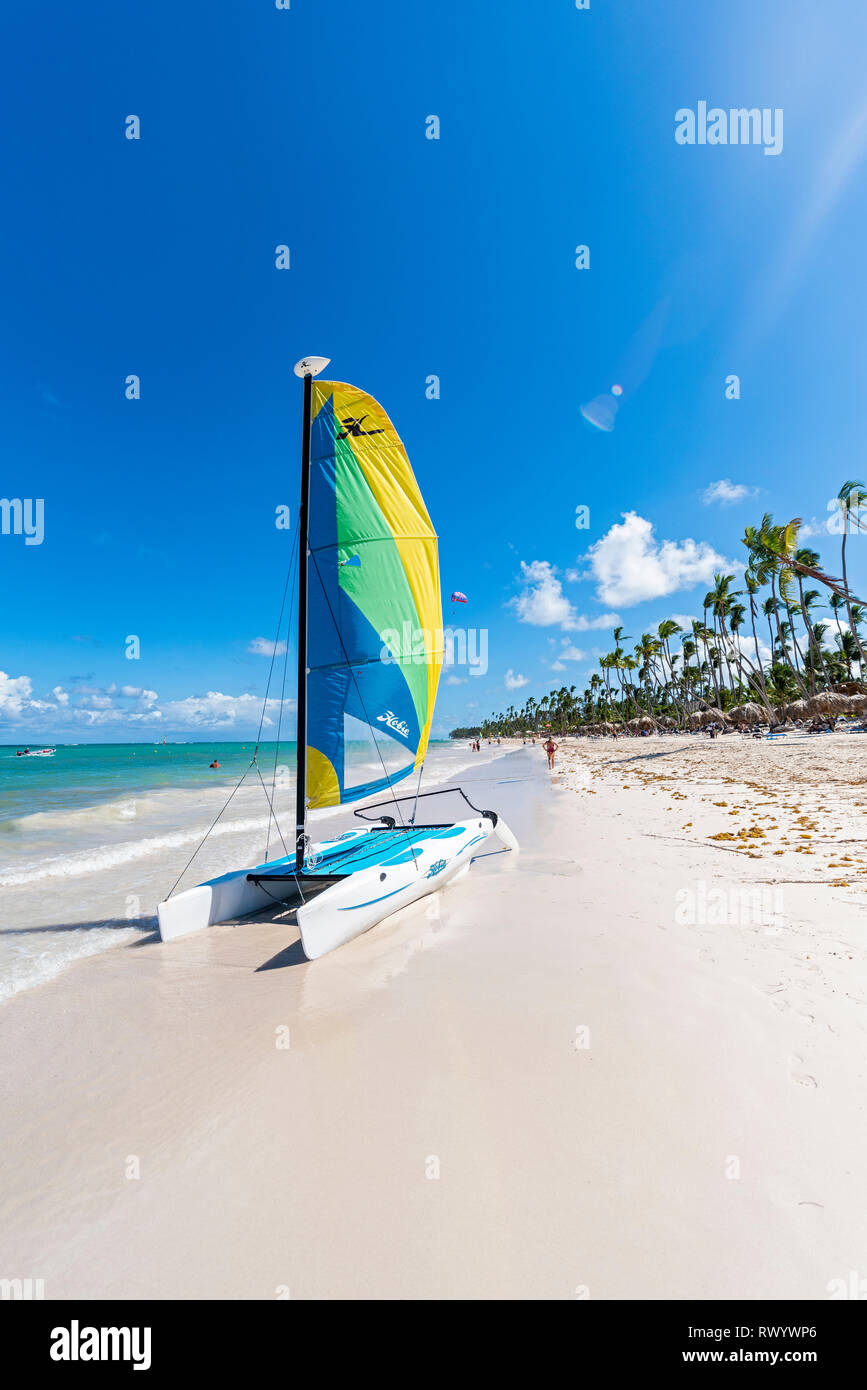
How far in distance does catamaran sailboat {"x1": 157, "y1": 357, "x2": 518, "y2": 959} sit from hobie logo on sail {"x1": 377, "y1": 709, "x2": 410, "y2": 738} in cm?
2

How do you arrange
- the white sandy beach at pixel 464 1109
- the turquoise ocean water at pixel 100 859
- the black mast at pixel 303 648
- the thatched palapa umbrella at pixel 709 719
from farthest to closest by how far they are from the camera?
1. the thatched palapa umbrella at pixel 709 719
2. the black mast at pixel 303 648
3. the turquoise ocean water at pixel 100 859
4. the white sandy beach at pixel 464 1109

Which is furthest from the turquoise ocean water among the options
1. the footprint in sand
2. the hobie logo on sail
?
the footprint in sand

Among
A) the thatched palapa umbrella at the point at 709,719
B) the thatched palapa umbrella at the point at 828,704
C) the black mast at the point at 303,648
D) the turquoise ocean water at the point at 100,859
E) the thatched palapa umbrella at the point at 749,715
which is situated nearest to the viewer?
A: the turquoise ocean water at the point at 100,859

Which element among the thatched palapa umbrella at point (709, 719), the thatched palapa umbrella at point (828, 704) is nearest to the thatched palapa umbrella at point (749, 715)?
the thatched palapa umbrella at point (709, 719)

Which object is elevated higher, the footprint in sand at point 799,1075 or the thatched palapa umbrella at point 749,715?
the thatched palapa umbrella at point 749,715

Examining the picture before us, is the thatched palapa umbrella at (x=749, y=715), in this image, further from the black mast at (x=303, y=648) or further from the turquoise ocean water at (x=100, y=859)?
the black mast at (x=303, y=648)

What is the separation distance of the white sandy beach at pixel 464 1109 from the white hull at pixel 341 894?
1.02ft

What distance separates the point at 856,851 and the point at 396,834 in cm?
652

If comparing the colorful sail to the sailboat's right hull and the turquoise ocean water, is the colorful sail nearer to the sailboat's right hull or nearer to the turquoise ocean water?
the sailboat's right hull

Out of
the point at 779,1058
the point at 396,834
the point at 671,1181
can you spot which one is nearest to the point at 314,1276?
the point at 671,1181

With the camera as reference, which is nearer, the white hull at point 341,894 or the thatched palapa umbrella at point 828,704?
the white hull at point 341,894

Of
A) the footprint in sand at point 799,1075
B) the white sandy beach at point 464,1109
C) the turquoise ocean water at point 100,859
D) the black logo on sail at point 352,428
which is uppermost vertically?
the black logo on sail at point 352,428

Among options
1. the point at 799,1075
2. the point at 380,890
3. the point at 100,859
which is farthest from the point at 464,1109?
the point at 100,859

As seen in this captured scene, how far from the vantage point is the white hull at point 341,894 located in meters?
5.74
